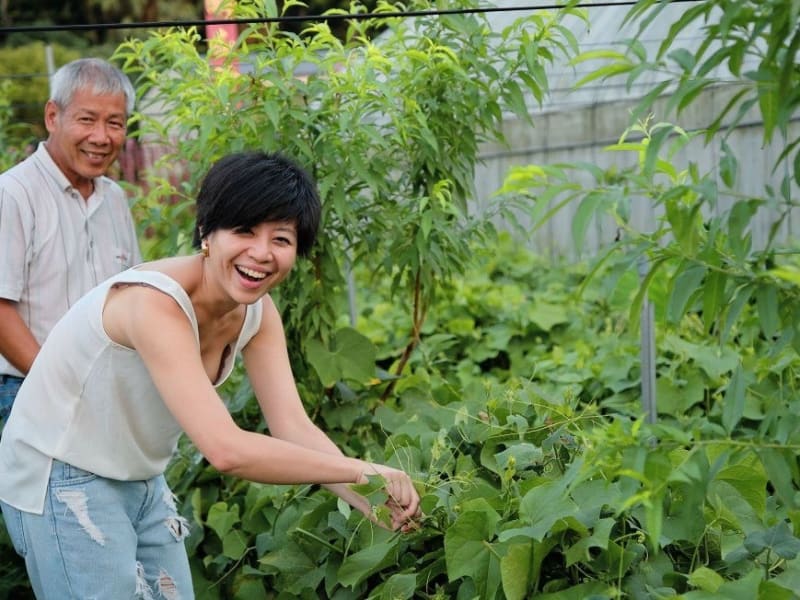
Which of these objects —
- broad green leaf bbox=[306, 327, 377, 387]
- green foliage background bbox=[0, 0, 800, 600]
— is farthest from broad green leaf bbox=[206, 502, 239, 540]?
broad green leaf bbox=[306, 327, 377, 387]

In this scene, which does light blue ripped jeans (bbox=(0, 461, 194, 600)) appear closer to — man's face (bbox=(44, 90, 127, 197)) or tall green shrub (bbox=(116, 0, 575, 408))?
man's face (bbox=(44, 90, 127, 197))

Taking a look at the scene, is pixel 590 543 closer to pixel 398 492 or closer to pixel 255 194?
pixel 398 492

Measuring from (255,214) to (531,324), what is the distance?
13.8 ft

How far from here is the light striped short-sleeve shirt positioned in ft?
11.7

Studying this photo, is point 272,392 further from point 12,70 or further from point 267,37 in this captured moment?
point 12,70

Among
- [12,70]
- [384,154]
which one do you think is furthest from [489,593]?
[12,70]

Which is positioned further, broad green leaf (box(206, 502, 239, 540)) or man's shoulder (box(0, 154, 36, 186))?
broad green leaf (box(206, 502, 239, 540))

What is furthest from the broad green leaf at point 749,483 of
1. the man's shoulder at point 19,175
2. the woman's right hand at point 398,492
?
the man's shoulder at point 19,175

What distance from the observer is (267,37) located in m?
4.08

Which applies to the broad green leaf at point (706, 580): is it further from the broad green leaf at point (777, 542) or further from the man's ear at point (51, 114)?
the man's ear at point (51, 114)

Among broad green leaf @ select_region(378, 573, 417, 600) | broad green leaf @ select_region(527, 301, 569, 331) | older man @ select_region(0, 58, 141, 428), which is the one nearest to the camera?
broad green leaf @ select_region(378, 573, 417, 600)

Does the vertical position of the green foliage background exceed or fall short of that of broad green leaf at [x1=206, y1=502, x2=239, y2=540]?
it exceeds it

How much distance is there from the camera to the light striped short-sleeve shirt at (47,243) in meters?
3.56

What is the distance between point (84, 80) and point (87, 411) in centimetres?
131
